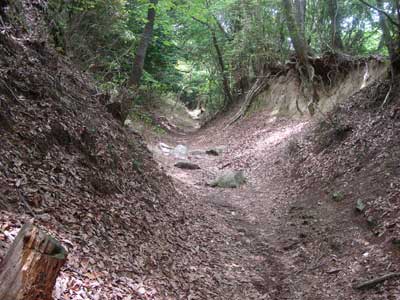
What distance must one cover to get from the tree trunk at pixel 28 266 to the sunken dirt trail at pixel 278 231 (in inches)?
142

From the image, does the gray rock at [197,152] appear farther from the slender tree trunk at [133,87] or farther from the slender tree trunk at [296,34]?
the slender tree trunk at [296,34]

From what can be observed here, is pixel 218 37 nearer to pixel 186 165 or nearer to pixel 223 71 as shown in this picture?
pixel 223 71

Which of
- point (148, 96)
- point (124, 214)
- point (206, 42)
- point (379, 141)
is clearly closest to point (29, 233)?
point (124, 214)

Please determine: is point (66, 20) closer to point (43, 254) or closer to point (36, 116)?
point (36, 116)

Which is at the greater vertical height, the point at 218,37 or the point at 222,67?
the point at 218,37

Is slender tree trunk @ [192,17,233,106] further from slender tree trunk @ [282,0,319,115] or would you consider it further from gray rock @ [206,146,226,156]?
gray rock @ [206,146,226,156]

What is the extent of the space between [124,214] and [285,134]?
1013 centimetres

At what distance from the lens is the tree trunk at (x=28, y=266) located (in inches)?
109

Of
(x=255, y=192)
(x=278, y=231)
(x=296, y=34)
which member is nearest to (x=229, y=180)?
(x=255, y=192)

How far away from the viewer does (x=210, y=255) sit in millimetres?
6871

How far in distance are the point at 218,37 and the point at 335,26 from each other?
34.5 ft

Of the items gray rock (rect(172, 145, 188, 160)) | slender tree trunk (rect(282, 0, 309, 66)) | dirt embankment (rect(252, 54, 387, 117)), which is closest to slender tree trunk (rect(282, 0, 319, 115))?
slender tree trunk (rect(282, 0, 309, 66))

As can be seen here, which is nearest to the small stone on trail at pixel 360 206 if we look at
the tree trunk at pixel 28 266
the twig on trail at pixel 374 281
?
the twig on trail at pixel 374 281

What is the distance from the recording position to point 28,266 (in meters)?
2.78
